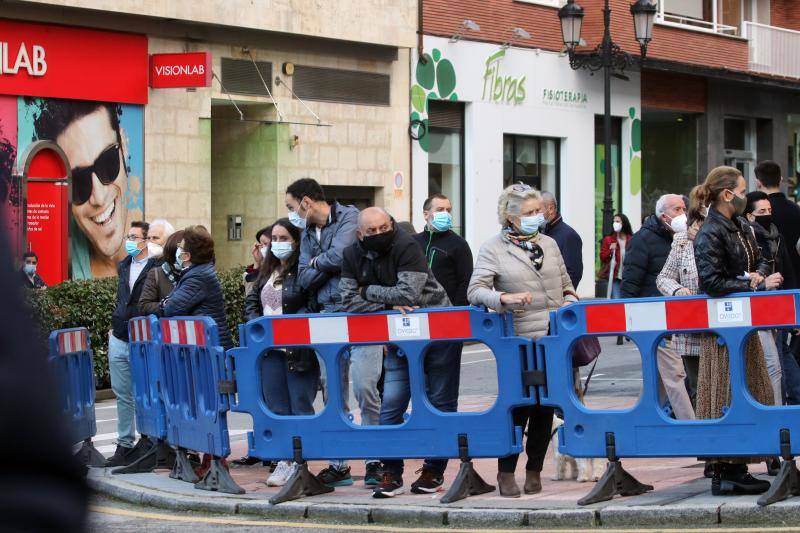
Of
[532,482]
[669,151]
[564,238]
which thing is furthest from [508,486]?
[669,151]

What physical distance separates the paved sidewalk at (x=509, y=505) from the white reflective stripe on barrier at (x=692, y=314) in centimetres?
94

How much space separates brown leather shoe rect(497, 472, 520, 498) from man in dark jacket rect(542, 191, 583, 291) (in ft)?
6.34

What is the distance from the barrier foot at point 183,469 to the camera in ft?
31.2

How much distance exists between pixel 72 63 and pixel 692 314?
47.3ft

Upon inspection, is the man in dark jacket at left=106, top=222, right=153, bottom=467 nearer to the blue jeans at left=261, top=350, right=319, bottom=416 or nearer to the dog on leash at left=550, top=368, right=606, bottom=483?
the blue jeans at left=261, top=350, right=319, bottom=416

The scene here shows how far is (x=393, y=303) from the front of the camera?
8547 millimetres

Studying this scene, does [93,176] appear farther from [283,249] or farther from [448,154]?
[283,249]

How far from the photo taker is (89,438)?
10.7 metres

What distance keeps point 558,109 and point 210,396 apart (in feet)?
72.9

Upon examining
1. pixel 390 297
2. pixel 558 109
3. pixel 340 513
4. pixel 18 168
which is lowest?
pixel 340 513

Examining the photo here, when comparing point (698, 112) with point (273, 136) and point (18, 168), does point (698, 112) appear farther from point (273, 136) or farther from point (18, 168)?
point (18, 168)

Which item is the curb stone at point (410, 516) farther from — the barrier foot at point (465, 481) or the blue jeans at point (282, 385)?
the blue jeans at point (282, 385)

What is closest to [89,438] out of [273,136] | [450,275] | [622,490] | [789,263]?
[450,275]

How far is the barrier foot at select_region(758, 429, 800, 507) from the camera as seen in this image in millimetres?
7750
